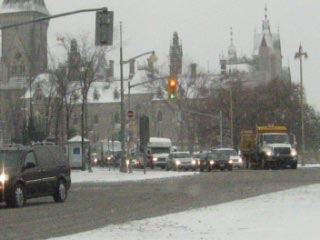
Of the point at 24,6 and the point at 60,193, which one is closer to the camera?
the point at 60,193

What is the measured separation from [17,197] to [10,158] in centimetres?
136

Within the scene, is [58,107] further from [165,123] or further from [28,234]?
[165,123]

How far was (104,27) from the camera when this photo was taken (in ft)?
92.4

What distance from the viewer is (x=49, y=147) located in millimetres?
27031

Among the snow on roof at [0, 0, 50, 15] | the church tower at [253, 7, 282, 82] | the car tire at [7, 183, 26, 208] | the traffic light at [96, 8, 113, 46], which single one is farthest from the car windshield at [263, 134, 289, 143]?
the church tower at [253, 7, 282, 82]

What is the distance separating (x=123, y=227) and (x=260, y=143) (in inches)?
1961

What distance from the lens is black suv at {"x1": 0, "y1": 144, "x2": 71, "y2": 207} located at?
78.6 ft

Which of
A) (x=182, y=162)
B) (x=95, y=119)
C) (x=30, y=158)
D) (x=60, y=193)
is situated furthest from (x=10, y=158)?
(x=95, y=119)

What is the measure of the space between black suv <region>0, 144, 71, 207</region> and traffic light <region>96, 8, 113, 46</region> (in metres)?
4.05

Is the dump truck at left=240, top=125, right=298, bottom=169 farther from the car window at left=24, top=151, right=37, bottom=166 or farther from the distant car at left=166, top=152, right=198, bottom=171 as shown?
the car window at left=24, top=151, right=37, bottom=166

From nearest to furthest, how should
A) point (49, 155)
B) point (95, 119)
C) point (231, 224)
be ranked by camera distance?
1. point (231, 224)
2. point (49, 155)
3. point (95, 119)

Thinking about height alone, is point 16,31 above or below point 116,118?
above

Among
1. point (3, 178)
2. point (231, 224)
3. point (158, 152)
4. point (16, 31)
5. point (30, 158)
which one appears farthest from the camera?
point (16, 31)

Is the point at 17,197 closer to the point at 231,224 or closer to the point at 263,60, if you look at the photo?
the point at 231,224
